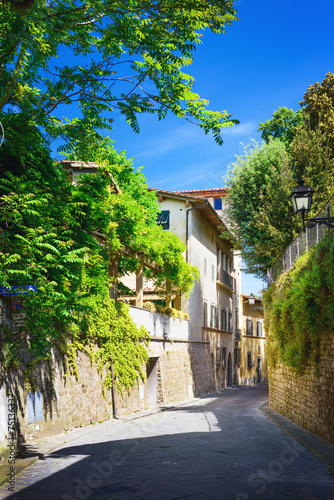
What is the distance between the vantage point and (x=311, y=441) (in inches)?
413

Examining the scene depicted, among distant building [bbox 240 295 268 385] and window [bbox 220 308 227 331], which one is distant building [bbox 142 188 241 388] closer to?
window [bbox 220 308 227 331]

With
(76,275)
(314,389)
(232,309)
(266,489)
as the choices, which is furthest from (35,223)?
(232,309)

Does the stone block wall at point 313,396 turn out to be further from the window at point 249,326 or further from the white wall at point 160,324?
the window at point 249,326

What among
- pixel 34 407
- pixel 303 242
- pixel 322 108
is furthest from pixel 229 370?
pixel 34 407

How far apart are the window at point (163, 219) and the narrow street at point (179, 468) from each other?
17.5 m

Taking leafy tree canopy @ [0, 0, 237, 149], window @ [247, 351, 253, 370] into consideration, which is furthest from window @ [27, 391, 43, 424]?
window @ [247, 351, 253, 370]

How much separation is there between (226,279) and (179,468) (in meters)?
32.8

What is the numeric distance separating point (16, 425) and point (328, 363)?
634 centimetres

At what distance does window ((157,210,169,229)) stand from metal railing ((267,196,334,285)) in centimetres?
1058

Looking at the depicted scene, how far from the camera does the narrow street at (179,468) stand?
6379 millimetres

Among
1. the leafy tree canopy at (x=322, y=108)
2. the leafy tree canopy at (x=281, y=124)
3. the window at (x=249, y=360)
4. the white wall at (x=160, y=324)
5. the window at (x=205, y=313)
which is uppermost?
the leafy tree canopy at (x=281, y=124)

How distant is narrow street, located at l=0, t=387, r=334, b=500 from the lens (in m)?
6.38

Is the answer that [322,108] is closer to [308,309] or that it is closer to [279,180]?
[279,180]

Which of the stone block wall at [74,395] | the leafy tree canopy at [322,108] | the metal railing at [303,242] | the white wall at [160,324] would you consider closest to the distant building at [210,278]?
the white wall at [160,324]
